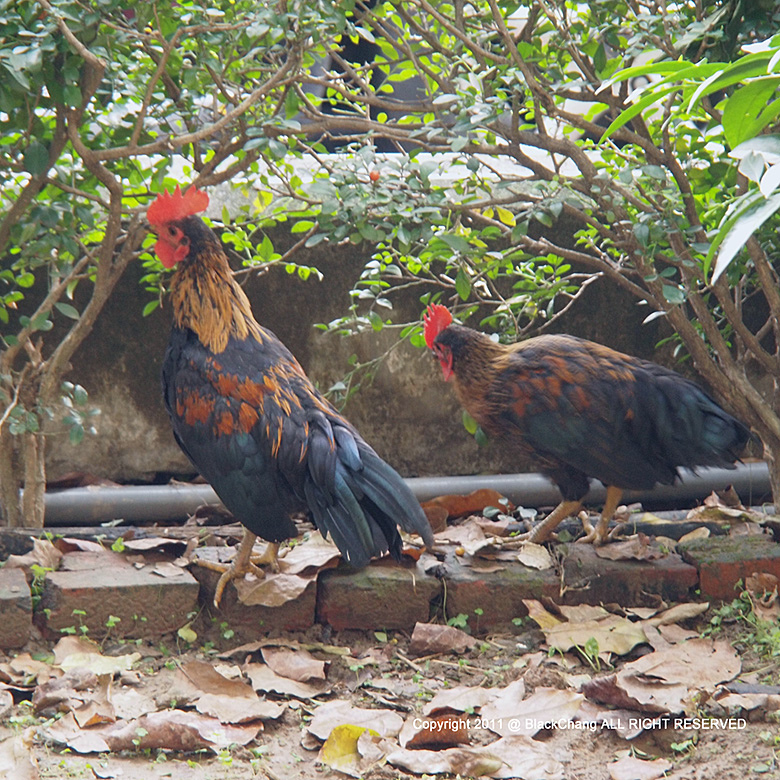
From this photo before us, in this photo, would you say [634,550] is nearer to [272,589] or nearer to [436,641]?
[436,641]

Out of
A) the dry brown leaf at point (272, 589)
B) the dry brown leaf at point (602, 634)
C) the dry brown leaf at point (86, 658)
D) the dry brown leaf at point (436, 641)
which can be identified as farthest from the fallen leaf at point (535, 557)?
the dry brown leaf at point (86, 658)

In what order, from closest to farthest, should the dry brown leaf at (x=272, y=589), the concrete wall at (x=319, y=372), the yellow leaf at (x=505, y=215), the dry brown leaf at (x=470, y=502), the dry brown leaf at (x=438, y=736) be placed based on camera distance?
the dry brown leaf at (x=438, y=736) → the dry brown leaf at (x=272, y=589) → the yellow leaf at (x=505, y=215) → the dry brown leaf at (x=470, y=502) → the concrete wall at (x=319, y=372)

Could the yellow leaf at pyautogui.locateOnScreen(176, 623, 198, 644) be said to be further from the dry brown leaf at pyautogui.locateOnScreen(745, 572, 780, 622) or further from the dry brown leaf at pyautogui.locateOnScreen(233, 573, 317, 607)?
the dry brown leaf at pyautogui.locateOnScreen(745, 572, 780, 622)

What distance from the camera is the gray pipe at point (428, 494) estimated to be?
390 cm

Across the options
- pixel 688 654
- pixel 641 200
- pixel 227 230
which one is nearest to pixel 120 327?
pixel 227 230

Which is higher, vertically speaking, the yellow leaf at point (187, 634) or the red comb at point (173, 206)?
the red comb at point (173, 206)

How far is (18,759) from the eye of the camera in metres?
2.11

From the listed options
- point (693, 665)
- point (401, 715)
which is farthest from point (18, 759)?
point (693, 665)

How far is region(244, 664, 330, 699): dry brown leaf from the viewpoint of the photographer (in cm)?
271

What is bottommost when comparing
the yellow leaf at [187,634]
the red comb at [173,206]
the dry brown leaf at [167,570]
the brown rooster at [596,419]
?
the yellow leaf at [187,634]

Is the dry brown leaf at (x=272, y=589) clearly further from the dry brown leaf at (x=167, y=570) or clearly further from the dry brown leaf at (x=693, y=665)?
the dry brown leaf at (x=693, y=665)

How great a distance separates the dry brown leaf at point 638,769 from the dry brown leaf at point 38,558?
2088 millimetres

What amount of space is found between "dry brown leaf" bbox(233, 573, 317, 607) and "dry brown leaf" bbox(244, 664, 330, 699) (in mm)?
277

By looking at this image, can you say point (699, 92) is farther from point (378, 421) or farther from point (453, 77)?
point (378, 421)
